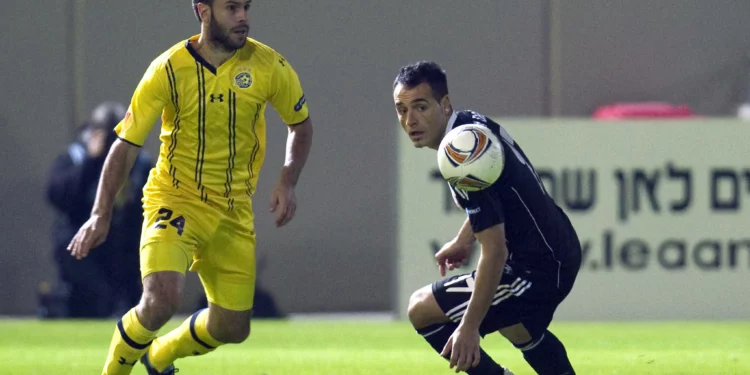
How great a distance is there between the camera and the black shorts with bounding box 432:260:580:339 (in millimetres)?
5867

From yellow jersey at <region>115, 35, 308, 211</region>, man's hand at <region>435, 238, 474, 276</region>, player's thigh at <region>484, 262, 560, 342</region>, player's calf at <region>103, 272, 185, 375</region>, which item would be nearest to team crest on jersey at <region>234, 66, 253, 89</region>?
yellow jersey at <region>115, 35, 308, 211</region>

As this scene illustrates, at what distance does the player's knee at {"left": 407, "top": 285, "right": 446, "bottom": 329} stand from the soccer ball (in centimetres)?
66

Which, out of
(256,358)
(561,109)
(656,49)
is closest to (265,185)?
(561,109)

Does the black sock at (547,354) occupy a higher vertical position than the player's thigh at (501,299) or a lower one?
lower

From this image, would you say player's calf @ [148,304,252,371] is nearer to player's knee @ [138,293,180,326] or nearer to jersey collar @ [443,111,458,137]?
player's knee @ [138,293,180,326]

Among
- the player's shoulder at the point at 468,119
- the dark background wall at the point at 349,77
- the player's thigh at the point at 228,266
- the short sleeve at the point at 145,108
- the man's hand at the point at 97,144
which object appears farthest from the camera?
the dark background wall at the point at 349,77

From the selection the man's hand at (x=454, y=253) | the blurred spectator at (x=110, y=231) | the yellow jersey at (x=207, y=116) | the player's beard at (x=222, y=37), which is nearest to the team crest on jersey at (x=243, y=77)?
the yellow jersey at (x=207, y=116)

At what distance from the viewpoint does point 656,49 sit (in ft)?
51.0

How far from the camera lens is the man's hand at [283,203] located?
6.36m

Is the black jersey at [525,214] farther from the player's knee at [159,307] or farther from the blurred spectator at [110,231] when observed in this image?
the blurred spectator at [110,231]

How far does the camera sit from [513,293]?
586 centimetres

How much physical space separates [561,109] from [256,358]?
749 centimetres

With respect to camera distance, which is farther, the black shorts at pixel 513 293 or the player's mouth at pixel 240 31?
the player's mouth at pixel 240 31

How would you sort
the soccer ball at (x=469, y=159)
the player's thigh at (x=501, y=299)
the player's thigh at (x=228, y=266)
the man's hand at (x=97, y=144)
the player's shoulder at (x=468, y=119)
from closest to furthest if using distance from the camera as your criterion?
the soccer ball at (x=469, y=159)
the player's shoulder at (x=468, y=119)
the player's thigh at (x=501, y=299)
the player's thigh at (x=228, y=266)
the man's hand at (x=97, y=144)
